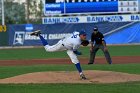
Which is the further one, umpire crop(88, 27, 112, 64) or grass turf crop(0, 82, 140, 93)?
umpire crop(88, 27, 112, 64)

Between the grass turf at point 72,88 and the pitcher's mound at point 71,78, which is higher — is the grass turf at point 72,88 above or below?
above

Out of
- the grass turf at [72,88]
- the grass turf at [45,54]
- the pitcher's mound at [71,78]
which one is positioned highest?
the grass turf at [72,88]

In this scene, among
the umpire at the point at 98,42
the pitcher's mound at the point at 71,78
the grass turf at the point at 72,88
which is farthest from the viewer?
the umpire at the point at 98,42

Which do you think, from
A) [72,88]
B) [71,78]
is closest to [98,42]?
[71,78]

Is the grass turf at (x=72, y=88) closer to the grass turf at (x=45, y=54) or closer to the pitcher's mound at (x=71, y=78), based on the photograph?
the pitcher's mound at (x=71, y=78)

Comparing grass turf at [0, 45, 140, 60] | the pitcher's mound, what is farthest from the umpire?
grass turf at [0, 45, 140, 60]

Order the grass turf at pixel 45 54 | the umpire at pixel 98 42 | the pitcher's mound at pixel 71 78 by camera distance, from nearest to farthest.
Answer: the pitcher's mound at pixel 71 78 → the umpire at pixel 98 42 → the grass turf at pixel 45 54

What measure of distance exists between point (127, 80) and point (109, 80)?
55cm

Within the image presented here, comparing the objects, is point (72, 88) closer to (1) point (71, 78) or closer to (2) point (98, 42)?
(1) point (71, 78)

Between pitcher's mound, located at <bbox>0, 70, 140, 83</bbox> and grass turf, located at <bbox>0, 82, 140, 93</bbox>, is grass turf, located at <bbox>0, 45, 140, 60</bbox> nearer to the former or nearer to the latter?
pitcher's mound, located at <bbox>0, 70, 140, 83</bbox>

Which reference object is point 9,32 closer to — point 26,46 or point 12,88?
point 26,46

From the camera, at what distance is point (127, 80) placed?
13.9 m

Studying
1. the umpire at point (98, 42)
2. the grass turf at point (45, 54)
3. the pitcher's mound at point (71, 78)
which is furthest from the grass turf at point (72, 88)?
the grass turf at point (45, 54)

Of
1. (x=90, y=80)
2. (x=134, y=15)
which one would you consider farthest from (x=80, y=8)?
(x=90, y=80)
